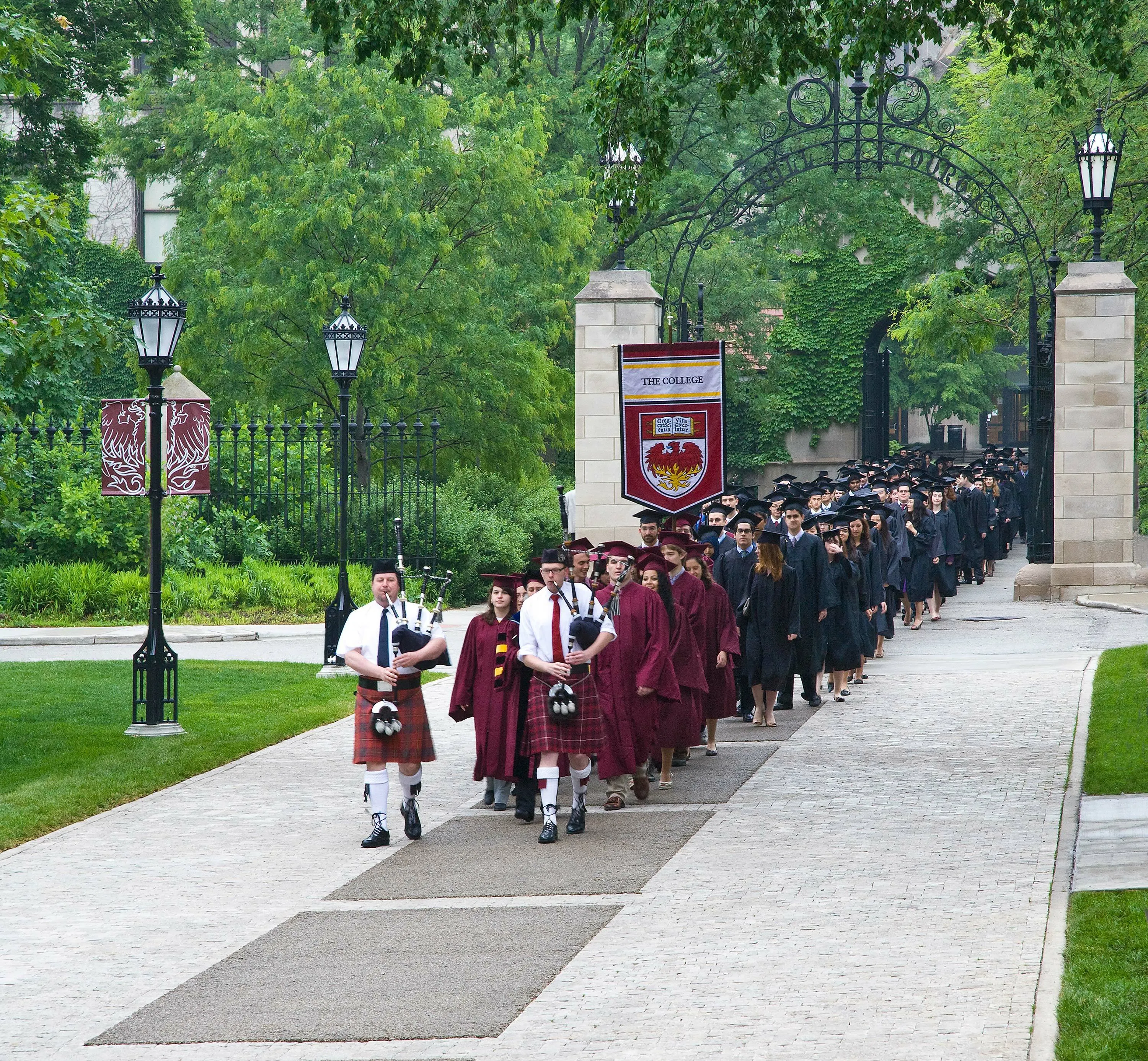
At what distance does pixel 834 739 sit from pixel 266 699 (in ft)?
18.2

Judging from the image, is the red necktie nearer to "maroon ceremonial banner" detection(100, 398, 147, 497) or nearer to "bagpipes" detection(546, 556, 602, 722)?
"bagpipes" detection(546, 556, 602, 722)

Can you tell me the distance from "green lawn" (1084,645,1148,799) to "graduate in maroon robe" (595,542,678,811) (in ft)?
9.23

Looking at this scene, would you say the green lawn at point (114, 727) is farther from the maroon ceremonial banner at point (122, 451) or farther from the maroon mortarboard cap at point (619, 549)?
the maroon mortarboard cap at point (619, 549)

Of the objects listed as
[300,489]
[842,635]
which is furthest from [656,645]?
[300,489]

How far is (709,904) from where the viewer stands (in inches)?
330

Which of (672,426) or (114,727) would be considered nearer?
(114,727)

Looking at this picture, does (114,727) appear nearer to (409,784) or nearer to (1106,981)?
(409,784)

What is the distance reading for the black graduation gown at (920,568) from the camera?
22.7m

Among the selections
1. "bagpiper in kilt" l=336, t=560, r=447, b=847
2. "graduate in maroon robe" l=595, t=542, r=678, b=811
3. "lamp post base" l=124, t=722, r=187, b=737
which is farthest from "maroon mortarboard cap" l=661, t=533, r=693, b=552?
"lamp post base" l=124, t=722, r=187, b=737

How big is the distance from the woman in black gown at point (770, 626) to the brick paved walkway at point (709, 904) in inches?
21.8

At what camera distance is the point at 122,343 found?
66.7 ft

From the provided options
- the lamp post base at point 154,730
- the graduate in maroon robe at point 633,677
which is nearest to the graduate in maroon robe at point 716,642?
the graduate in maroon robe at point 633,677

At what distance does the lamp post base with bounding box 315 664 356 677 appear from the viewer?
58.2 ft

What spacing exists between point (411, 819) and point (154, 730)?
436 centimetres
